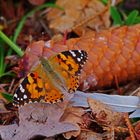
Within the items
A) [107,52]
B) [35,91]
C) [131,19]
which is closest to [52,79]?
[35,91]

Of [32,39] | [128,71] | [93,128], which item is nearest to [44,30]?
[32,39]

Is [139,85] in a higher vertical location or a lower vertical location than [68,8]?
lower

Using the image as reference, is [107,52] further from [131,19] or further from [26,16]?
[26,16]

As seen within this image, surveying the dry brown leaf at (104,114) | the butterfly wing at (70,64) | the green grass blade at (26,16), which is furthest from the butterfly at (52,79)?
the green grass blade at (26,16)

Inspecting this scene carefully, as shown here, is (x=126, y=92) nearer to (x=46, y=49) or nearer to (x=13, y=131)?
(x=46, y=49)

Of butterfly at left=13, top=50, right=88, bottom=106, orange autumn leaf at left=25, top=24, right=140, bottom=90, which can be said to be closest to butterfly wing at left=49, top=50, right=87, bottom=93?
butterfly at left=13, top=50, right=88, bottom=106

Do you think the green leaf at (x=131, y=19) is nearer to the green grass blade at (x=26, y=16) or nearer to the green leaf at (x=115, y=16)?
the green leaf at (x=115, y=16)

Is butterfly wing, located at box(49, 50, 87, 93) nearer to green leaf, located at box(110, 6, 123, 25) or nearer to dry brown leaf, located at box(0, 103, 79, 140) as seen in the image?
dry brown leaf, located at box(0, 103, 79, 140)
